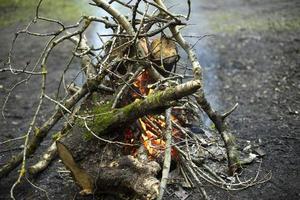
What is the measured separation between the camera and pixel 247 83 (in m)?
6.35

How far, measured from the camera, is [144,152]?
146 inches

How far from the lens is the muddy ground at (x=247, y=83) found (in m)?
4.00

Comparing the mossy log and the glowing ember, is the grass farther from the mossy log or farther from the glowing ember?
the mossy log

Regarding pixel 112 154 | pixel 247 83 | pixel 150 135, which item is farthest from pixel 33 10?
pixel 112 154

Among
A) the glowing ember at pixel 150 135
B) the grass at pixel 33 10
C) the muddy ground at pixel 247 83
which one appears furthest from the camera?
the grass at pixel 33 10

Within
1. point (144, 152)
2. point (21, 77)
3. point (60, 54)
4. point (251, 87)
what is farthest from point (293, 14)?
point (144, 152)

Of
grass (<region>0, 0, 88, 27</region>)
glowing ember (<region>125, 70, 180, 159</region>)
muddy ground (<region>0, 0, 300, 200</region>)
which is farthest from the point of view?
grass (<region>0, 0, 88, 27</region>)

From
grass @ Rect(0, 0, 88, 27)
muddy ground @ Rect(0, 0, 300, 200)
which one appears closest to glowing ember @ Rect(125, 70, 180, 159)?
muddy ground @ Rect(0, 0, 300, 200)

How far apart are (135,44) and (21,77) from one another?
4.04m

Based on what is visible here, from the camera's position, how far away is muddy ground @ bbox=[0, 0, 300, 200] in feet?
13.1

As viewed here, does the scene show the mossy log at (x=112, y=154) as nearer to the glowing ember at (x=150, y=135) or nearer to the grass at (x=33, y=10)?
the glowing ember at (x=150, y=135)

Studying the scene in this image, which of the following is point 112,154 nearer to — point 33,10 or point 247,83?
point 247,83

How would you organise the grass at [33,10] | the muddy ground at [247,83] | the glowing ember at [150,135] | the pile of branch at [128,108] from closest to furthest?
the pile of branch at [128,108] → the glowing ember at [150,135] → the muddy ground at [247,83] → the grass at [33,10]

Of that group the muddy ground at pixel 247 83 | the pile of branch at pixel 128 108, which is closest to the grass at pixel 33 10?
the muddy ground at pixel 247 83
